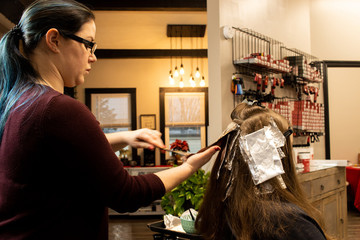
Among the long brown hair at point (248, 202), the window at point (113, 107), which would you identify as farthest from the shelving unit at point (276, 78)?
the window at point (113, 107)

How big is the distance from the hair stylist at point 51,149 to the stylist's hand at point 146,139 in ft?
0.41

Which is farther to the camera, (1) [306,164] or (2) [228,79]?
(1) [306,164]

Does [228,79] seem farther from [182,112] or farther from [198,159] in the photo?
[182,112]

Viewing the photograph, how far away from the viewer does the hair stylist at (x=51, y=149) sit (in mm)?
870

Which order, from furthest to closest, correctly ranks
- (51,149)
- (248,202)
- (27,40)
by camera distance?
(248,202) < (27,40) < (51,149)

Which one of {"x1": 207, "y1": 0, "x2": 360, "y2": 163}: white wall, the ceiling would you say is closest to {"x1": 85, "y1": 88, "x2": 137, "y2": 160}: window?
the ceiling

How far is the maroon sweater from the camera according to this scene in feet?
2.84

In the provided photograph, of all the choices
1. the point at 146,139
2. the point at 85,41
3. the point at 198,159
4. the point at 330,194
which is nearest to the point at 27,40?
the point at 85,41

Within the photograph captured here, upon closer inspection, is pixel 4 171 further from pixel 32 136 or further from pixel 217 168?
pixel 217 168

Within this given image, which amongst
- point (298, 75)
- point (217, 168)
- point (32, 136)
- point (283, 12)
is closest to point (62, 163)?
point (32, 136)

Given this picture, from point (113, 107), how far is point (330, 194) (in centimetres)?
480

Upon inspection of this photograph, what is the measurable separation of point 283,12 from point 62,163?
409cm

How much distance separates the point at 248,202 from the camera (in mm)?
1269

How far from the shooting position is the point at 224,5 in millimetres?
Answer: 3236
